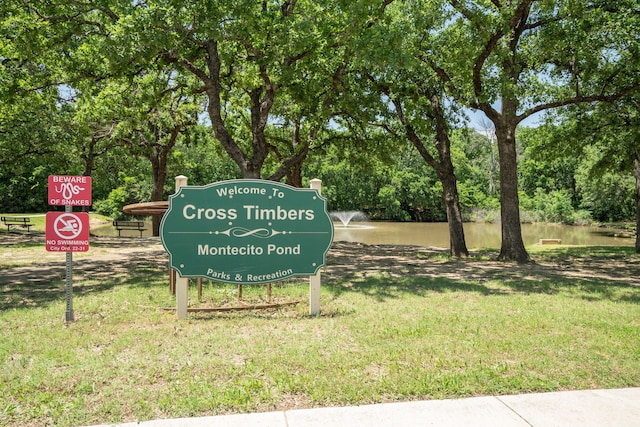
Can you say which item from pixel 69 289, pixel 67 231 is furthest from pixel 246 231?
pixel 69 289

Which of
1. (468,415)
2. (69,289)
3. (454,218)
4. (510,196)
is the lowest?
(468,415)

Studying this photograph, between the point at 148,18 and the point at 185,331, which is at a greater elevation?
the point at 148,18

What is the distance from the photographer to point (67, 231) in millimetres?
5977

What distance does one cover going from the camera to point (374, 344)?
5223 mm

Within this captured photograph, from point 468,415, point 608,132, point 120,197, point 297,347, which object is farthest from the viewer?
point 120,197

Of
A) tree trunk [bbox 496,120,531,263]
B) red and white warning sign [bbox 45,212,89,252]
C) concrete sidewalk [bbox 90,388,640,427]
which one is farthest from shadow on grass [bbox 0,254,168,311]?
tree trunk [bbox 496,120,531,263]

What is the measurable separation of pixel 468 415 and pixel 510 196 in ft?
37.1

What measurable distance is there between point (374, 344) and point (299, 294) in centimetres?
315

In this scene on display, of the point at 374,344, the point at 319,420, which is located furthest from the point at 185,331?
the point at 319,420

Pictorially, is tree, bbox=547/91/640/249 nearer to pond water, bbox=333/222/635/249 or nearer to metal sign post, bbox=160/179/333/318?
pond water, bbox=333/222/635/249

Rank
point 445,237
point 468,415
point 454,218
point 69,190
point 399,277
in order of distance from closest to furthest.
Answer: point 468,415 → point 69,190 → point 399,277 → point 454,218 → point 445,237

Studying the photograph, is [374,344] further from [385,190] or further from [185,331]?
[385,190]

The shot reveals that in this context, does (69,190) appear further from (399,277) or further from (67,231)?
(399,277)

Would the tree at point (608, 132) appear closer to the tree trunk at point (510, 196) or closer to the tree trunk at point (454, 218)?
the tree trunk at point (510, 196)
